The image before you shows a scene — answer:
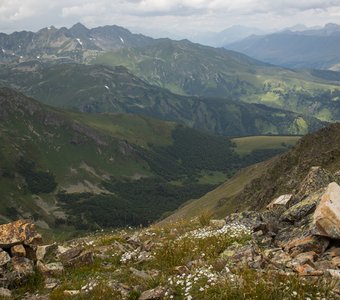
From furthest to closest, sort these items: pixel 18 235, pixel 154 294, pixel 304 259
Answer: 1. pixel 18 235
2. pixel 304 259
3. pixel 154 294

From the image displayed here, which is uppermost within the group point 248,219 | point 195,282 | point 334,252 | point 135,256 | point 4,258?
point 195,282

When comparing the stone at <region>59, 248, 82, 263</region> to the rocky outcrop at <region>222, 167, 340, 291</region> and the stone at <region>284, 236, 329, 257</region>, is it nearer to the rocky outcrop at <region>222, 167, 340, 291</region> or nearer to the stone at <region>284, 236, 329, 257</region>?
the rocky outcrop at <region>222, 167, 340, 291</region>

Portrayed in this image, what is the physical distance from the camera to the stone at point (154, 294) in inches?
547

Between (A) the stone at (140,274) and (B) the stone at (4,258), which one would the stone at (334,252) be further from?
(B) the stone at (4,258)

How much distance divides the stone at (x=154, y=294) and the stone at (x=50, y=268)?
17.0ft

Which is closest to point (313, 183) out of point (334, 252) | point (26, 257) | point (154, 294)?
point (334, 252)

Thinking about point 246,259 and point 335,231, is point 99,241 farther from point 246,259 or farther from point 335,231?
point 335,231

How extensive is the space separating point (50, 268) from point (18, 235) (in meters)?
2.28

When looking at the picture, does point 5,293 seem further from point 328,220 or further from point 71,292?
point 328,220

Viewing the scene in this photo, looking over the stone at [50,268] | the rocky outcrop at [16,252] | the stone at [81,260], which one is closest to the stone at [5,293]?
the rocky outcrop at [16,252]

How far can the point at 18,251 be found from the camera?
59.4 feet

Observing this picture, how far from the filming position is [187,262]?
17.1m

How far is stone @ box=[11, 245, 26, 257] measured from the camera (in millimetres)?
18078

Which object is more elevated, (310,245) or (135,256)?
(310,245)
